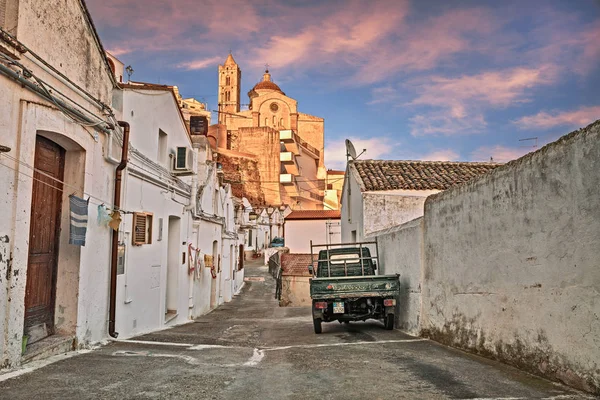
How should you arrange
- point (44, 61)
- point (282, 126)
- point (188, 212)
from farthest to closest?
1. point (282, 126)
2. point (188, 212)
3. point (44, 61)

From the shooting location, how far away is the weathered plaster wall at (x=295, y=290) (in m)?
25.6

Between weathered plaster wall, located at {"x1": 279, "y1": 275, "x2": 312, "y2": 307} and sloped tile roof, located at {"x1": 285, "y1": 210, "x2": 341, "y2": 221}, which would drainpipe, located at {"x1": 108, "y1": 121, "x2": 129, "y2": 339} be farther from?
sloped tile roof, located at {"x1": 285, "y1": 210, "x2": 341, "y2": 221}

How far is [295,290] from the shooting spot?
84.2ft

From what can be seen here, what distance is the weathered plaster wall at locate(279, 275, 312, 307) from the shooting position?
1008 inches

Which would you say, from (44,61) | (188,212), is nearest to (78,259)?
(44,61)

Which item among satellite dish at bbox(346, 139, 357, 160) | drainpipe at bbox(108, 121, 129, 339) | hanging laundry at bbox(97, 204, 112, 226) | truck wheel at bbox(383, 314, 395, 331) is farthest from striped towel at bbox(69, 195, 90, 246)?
satellite dish at bbox(346, 139, 357, 160)

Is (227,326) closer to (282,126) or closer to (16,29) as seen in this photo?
(16,29)

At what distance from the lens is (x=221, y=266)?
23188 mm

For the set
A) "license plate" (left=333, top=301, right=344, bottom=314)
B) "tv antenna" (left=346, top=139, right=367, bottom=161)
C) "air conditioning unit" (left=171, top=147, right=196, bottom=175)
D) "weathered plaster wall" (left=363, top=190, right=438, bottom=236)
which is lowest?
"license plate" (left=333, top=301, right=344, bottom=314)

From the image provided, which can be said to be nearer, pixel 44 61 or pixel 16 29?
pixel 16 29

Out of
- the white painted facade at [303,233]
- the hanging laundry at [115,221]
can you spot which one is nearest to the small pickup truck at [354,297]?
the hanging laundry at [115,221]

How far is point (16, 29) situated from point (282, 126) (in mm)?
71215

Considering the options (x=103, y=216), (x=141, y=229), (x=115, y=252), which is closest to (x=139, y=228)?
(x=141, y=229)

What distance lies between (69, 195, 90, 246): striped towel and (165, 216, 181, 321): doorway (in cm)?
685
